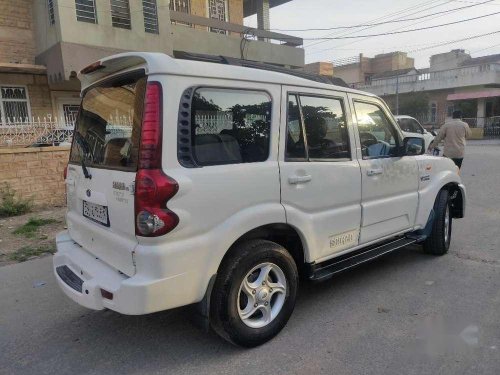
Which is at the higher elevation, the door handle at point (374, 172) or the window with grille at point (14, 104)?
the window with grille at point (14, 104)

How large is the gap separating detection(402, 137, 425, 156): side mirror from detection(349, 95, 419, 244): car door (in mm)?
54

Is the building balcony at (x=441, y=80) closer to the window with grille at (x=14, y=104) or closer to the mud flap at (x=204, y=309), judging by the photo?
the window with grille at (x=14, y=104)

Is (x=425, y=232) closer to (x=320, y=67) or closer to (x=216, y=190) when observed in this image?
(x=216, y=190)

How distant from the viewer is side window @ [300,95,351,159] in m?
3.31

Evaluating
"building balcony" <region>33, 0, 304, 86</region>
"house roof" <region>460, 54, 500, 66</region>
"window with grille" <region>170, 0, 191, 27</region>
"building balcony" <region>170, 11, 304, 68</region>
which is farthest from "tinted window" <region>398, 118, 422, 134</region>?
"house roof" <region>460, 54, 500, 66</region>

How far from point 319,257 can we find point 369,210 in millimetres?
754

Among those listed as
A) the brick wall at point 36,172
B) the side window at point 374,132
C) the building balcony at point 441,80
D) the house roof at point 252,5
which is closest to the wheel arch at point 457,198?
the side window at point 374,132

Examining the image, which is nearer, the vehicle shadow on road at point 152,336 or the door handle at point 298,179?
the vehicle shadow on road at point 152,336

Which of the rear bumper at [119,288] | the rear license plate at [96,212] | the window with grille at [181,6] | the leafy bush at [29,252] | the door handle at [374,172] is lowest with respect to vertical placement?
the leafy bush at [29,252]

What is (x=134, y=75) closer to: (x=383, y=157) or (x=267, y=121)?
(x=267, y=121)

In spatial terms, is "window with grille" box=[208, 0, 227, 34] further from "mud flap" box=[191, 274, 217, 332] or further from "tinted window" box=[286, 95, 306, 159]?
"mud flap" box=[191, 274, 217, 332]

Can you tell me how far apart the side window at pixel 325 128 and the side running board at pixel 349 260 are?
0.92 meters

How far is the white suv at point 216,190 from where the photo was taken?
97.6 inches

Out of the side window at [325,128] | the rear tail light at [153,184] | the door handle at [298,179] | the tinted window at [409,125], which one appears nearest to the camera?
the rear tail light at [153,184]
